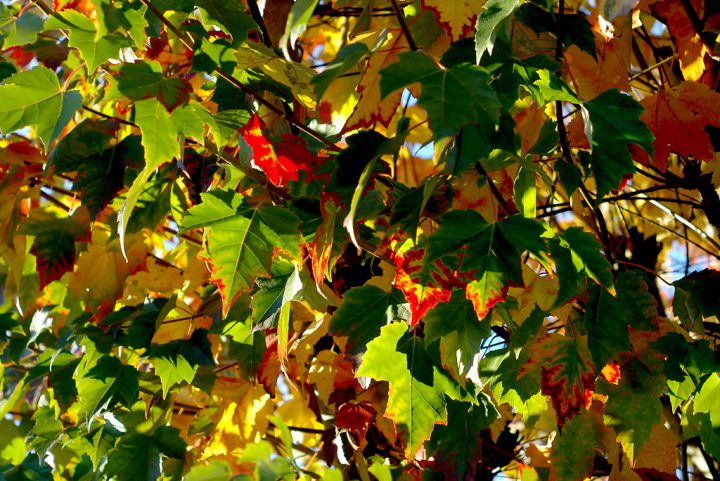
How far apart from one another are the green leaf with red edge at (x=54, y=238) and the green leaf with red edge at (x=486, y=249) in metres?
0.80

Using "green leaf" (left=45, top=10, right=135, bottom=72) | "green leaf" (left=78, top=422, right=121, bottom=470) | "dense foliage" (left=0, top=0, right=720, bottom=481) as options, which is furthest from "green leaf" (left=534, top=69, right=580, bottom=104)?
"green leaf" (left=78, top=422, right=121, bottom=470)

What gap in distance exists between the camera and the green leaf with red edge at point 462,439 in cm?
83

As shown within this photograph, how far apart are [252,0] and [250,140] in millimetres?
445

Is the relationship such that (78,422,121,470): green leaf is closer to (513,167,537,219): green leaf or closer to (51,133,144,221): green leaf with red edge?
(51,133,144,221): green leaf with red edge

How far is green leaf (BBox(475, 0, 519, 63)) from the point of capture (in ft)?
1.90

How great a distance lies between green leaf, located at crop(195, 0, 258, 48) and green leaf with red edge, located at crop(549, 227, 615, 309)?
51 centimetres

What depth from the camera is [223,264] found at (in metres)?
0.73

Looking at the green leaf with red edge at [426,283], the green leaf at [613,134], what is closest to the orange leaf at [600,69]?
the green leaf at [613,134]

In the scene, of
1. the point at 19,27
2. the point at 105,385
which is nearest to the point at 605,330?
the point at 105,385

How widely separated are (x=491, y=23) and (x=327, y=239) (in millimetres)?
311

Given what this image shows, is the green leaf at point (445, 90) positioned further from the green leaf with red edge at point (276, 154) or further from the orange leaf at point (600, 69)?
the orange leaf at point (600, 69)

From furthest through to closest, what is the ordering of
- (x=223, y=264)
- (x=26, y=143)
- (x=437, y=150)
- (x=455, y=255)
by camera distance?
(x=26, y=143) < (x=223, y=264) < (x=455, y=255) < (x=437, y=150)

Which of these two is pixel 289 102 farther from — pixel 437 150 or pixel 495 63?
pixel 437 150

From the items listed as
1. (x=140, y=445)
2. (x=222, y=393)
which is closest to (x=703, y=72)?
(x=222, y=393)
